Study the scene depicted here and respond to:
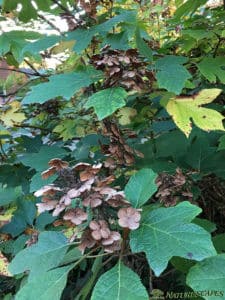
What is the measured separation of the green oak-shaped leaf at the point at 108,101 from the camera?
79cm

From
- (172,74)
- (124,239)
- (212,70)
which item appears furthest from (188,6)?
(124,239)

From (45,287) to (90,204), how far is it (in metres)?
0.17

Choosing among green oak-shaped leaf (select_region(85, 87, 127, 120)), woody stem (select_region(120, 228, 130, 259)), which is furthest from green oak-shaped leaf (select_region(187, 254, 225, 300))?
green oak-shaped leaf (select_region(85, 87, 127, 120))

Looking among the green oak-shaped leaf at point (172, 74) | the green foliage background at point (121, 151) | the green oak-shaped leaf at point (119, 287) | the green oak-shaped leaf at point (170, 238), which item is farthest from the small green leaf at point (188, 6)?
the green oak-shaped leaf at point (119, 287)

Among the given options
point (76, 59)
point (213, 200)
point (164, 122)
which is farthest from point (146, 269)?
point (76, 59)

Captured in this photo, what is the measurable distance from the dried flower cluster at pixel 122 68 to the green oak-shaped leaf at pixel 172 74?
0.04m

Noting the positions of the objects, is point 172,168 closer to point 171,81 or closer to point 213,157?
point 213,157

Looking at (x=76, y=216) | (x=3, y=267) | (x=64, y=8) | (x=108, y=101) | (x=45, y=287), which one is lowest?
(x=3, y=267)

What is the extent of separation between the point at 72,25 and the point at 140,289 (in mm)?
698

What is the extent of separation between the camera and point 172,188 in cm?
90

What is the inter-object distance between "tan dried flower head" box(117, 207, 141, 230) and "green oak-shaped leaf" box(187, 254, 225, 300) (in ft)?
0.41

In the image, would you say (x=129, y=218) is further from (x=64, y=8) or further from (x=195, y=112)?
(x=64, y=8)

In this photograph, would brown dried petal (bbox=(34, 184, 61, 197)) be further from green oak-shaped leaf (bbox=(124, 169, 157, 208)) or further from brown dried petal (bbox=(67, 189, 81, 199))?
green oak-shaped leaf (bbox=(124, 169, 157, 208))

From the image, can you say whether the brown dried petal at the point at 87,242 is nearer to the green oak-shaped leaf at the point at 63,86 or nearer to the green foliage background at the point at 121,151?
the green foliage background at the point at 121,151
